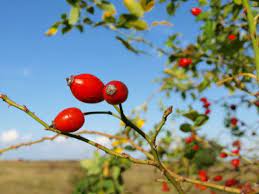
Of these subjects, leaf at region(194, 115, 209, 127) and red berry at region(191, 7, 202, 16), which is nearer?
leaf at region(194, 115, 209, 127)

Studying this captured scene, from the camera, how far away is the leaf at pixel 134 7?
1.86 metres

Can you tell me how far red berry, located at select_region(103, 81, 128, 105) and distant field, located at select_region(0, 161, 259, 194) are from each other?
3.55 meters

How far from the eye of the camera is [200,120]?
1536 mm

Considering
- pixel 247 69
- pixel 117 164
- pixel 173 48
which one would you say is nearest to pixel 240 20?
pixel 247 69

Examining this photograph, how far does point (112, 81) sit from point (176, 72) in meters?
→ 3.22

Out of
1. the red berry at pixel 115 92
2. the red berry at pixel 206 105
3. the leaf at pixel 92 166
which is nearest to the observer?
the red berry at pixel 115 92

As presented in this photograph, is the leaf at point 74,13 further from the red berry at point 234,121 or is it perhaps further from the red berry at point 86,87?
the red berry at point 234,121

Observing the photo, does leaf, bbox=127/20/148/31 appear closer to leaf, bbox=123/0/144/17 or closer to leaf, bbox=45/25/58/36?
leaf, bbox=123/0/144/17

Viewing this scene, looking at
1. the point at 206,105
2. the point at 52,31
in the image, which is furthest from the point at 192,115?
the point at 206,105

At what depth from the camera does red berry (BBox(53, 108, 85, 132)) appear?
2.89ft

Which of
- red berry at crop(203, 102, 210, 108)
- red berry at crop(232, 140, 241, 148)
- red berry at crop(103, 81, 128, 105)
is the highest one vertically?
red berry at crop(203, 102, 210, 108)

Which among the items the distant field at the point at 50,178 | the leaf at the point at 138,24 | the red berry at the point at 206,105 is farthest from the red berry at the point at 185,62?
the distant field at the point at 50,178

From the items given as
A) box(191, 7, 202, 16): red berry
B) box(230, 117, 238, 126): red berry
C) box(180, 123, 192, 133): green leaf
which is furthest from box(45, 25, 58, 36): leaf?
box(230, 117, 238, 126): red berry

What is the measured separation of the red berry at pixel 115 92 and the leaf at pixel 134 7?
106 centimetres
